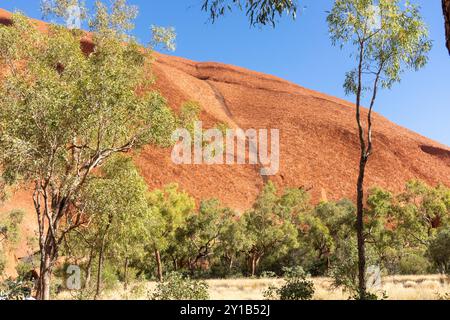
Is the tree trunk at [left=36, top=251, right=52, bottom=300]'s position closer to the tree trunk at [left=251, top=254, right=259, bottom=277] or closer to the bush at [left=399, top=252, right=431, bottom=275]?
the tree trunk at [left=251, top=254, right=259, bottom=277]

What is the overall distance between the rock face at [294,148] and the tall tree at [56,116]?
38103 millimetres

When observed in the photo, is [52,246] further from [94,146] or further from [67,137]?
[94,146]

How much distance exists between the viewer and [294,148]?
251 ft

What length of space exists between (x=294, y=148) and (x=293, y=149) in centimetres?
38

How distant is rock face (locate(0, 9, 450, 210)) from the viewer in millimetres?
66625

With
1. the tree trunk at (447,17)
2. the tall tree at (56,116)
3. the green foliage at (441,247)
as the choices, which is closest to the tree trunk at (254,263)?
the green foliage at (441,247)

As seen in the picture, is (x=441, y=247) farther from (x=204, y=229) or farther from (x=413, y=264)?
(x=204, y=229)

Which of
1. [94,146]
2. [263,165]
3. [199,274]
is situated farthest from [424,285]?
[263,165]

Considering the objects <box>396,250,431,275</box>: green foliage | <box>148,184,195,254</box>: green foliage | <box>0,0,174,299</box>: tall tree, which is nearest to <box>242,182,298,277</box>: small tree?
<box>148,184,195,254</box>: green foliage

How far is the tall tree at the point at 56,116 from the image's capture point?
15273 mm

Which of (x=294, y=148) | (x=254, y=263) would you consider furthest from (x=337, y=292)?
(x=294, y=148)

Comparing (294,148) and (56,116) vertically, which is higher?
(294,148)

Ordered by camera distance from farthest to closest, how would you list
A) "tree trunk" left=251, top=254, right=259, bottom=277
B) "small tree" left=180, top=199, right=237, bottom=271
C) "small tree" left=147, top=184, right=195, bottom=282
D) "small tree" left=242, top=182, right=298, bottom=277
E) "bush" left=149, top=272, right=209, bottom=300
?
"small tree" left=242, top=182, right=298, bottom=277, "tree trunk" left=251, top=254, right=259, bottom=277, "small tree" left=180, top=199, right=237, bottom=271, "small tree" left=147, top=184, right=195, bottom=282, "bush" left=149, top=272, right=209, bottom=300
